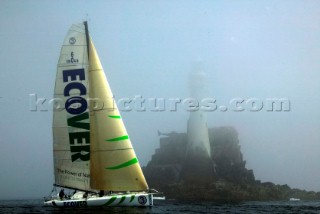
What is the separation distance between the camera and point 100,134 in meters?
37.2

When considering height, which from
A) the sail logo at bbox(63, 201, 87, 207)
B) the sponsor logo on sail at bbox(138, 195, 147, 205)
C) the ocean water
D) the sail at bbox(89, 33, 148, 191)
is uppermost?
the sail at bbox(89, 33, 148, 191)

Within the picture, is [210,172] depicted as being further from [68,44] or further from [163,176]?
[68,44]

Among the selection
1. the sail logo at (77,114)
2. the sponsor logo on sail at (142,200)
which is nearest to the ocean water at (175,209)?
the sponsor logo on sail at (142,200)

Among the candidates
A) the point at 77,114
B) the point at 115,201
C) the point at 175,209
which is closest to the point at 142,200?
Answer: the point at 115,201

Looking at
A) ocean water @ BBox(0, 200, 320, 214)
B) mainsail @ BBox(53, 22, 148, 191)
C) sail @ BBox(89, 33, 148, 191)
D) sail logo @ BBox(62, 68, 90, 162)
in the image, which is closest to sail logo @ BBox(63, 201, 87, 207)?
ocean water @ BBox(0, 200, 320, 214)

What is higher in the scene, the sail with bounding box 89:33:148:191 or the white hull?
the sail with bounding box 89:33:148:191

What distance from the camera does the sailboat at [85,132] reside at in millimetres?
36656

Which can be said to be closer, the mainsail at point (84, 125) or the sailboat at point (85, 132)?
the sailboat at point (85, 132)

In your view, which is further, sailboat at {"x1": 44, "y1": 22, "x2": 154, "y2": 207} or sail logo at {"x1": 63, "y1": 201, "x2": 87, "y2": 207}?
sailboat at {"x1": 44, "y1": 22, "x2": 154, "y2": 207}

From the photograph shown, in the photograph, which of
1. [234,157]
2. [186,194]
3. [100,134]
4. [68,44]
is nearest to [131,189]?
[100,134]

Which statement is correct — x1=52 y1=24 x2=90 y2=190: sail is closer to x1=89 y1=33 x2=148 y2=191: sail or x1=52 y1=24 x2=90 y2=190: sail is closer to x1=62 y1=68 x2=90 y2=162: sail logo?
x1=62 y1=68 x2=90 y2=162: sail logo

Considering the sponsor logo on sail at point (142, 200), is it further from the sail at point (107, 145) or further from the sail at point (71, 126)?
the sail at point (71, 126)

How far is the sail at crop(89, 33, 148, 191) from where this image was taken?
36312 millimetres

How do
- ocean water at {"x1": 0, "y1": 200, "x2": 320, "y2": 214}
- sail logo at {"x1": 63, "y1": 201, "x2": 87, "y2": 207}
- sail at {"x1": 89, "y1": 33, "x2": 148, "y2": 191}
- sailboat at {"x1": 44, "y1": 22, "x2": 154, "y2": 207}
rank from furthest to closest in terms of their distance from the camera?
sailboat at {"x1": 44, "y1": 22, "x2": 154, "y2": 207} → sail at {"x1": 89, "y1": 33, "x2": 148, "y2": 191} → sail logo at {"x1": 63, "y1": 201, "x2": 87, "y2": 207} → ocean water at {"x1": 0, "y1": 200, "x2": 320, "y2": 214}
